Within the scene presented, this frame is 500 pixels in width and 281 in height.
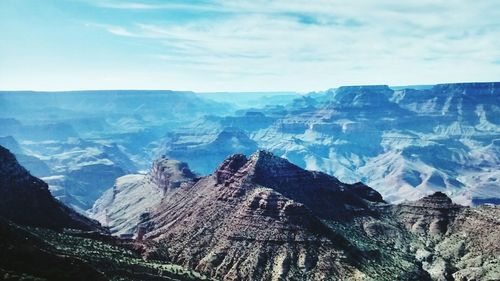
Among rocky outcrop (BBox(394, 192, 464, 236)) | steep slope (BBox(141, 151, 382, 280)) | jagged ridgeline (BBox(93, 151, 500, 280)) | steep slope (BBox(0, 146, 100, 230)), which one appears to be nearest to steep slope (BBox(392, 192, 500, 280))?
rocky outcrop (BBox(394, 192, 464, 236))

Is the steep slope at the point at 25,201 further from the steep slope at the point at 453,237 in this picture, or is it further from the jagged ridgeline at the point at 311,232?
the steep slope at the point at 453,237

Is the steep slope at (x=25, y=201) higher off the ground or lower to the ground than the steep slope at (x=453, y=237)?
higher

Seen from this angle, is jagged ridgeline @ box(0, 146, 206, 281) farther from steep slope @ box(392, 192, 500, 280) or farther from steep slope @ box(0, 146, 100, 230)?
steep slope @ box(392, 192, 500, 280)

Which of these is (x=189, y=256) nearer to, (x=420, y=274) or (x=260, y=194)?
A: (x=260, y=194)

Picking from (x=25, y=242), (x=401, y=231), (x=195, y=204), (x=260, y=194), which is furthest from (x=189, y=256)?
(x=401, y=231)

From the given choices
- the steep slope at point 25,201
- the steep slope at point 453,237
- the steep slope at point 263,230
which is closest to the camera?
the steep slope at point 263,230

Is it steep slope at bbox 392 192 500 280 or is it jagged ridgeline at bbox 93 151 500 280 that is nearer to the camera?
jagged ridgeline at bbox 93 151 500 280

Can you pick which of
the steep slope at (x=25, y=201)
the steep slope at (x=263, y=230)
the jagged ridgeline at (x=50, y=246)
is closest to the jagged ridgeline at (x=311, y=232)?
the steep slope at (x=263, y=230)
